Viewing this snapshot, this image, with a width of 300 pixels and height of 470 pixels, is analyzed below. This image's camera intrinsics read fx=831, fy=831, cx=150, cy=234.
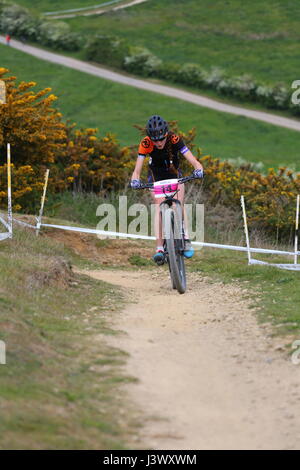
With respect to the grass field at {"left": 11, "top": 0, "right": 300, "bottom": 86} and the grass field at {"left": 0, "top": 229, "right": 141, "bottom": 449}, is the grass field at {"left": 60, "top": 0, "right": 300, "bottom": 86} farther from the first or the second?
the grass field at {"left": 0, "top": 229, "right": 141, "bottom": 449}

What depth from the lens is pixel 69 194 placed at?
1981 cm

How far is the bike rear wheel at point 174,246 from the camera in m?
10.3

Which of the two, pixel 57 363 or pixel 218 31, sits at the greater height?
pixel 57 363

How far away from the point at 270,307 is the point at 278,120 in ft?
111

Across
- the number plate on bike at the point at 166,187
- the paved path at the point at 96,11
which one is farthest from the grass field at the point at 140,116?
the number plate on bike at the point at 166,187

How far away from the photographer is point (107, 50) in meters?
50.2

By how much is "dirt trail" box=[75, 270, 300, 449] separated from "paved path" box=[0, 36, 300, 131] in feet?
107

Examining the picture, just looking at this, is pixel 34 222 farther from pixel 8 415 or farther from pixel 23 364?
pixel 8 415

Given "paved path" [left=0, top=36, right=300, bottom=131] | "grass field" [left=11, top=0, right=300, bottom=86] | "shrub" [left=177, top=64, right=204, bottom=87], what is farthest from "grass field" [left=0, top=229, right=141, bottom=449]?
"grass field" [left=11, top=0, right=300, bottom=86]

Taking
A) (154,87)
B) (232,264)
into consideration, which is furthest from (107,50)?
(232,264)

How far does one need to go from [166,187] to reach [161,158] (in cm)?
43

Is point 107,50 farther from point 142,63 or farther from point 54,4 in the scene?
point 54,4

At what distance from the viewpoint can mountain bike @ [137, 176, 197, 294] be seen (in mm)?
10355

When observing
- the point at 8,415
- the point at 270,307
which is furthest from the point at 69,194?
the point at 8,415
